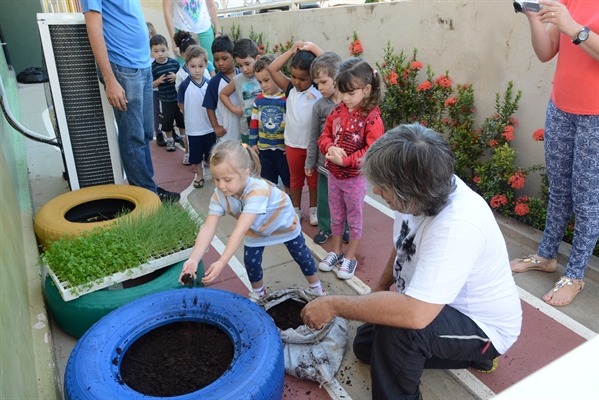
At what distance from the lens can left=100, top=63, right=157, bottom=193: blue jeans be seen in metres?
3.77

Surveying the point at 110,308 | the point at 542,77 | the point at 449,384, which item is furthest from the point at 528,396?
the point at 542,77

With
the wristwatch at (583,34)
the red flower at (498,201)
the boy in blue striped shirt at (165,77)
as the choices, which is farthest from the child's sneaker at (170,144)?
the wristwatch at (583,34)

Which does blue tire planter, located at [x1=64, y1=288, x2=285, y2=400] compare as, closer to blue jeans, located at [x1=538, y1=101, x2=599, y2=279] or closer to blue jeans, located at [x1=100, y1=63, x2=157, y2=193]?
blue jeans, located at [x1=100, y1=63, x2=157, y2=193]

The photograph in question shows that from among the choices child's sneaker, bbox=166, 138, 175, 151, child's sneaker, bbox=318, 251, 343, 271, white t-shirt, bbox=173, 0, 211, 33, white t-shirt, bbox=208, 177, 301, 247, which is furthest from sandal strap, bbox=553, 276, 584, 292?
white t-shirt, bbox=173, 0, 211, 33

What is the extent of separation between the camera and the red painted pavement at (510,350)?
7.94ft

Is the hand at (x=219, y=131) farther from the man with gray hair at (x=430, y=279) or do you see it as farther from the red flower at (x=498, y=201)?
the man with gray hair at (x=430, y=279)

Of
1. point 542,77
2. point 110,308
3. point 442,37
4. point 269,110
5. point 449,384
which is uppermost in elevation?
point 442,37

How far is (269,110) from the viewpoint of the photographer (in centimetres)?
394

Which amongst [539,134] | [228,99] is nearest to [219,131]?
[228,99]

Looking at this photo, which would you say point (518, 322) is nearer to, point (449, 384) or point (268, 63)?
point (449, 384)

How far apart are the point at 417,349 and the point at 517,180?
8.28 feet

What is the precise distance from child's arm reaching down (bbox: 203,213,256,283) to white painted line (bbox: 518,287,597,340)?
2.07m

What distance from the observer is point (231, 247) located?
2316 millimetres

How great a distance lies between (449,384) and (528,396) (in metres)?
1.88
